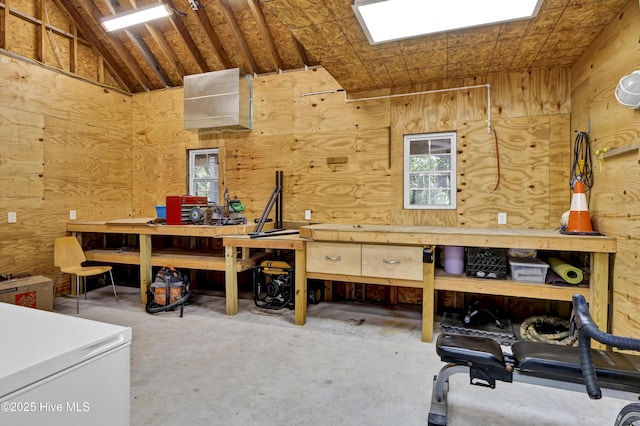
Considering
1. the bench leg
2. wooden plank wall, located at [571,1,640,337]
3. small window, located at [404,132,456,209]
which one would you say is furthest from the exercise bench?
small window, located at [404,132,456,209]

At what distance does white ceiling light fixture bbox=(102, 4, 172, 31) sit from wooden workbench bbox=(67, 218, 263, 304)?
2450 mm

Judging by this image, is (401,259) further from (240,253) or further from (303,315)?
(240,253)

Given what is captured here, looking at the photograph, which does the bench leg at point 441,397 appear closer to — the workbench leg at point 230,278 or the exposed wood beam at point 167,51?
the workbench leg at point 230,278

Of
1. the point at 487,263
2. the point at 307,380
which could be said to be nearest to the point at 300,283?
the point at 307,380

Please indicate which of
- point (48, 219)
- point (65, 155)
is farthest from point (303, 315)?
point (65, 155)

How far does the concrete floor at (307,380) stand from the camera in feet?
6.75

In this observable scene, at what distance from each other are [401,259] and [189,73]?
4.28m

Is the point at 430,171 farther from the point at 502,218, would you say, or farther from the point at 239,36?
the point at 239,36

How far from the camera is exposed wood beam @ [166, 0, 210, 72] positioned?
4.48 meters

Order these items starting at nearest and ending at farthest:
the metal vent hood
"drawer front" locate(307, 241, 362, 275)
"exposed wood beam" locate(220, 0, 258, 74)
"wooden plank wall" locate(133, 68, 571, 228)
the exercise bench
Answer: the exercise bench < "drawer front" locate(307, 241, 362, 275) < "wooden plank wall" locate(133, 68, 571, 228) < "exposed wood beam" locate(220, 0, 258, 74) < the metal vent hood

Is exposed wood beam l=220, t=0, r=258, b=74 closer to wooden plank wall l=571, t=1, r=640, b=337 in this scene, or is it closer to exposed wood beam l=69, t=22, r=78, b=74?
exposed wood beam l=69, t=22, r=78, b=74

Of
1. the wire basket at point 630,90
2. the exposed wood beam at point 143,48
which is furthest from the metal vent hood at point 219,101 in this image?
the wire basket at point 630,90

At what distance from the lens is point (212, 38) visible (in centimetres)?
464

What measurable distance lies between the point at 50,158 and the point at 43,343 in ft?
15.5
